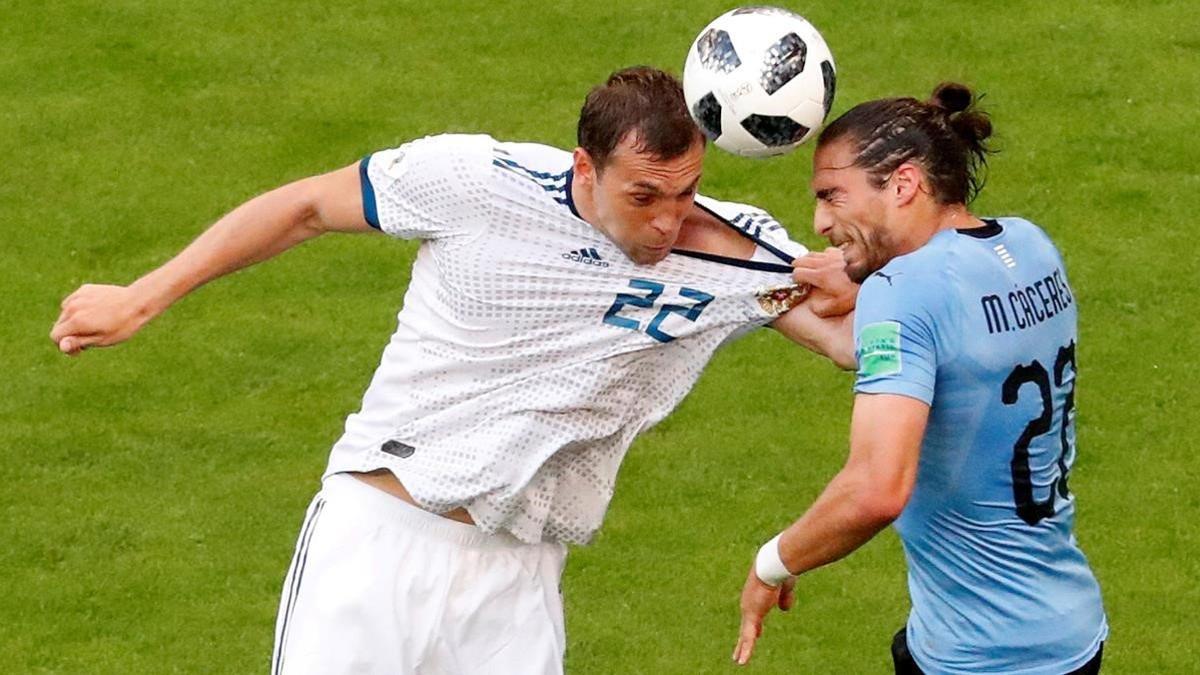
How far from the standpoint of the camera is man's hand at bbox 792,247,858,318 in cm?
594

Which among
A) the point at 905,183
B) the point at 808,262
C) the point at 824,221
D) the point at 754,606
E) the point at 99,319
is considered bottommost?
the point at 754,606

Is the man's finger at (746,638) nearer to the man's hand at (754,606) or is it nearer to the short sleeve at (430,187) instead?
the man's hand at (754,606)

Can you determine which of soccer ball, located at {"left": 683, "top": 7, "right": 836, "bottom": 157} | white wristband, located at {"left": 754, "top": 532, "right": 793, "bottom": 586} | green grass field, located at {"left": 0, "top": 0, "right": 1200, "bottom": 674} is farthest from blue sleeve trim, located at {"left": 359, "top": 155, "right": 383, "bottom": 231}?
green grass field, located at {"left": 0, "top": 0, "right": 1200, "bottom": 674}

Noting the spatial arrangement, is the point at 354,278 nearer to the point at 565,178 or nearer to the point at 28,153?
the point at 28,153

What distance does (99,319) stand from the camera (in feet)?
20.1

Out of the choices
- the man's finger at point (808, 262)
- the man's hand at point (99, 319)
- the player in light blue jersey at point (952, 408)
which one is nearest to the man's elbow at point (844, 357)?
the man's finger at point (808, 262)

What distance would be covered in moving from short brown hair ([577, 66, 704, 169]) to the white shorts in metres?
1.20

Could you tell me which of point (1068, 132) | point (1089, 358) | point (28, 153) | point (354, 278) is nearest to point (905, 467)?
point (1089, 358)

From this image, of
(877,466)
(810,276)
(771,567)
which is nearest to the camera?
(877,466)

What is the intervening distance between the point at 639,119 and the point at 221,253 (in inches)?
51.0

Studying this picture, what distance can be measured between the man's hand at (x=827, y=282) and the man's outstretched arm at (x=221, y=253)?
127 centimetres

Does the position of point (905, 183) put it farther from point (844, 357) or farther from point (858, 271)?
point (844, 357)

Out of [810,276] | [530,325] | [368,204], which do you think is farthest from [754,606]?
[368,204]

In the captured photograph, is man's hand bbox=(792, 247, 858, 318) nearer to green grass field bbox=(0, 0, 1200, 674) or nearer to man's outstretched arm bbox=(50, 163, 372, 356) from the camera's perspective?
man's outstretched arm bbox=(50, 163, 372, 356)
